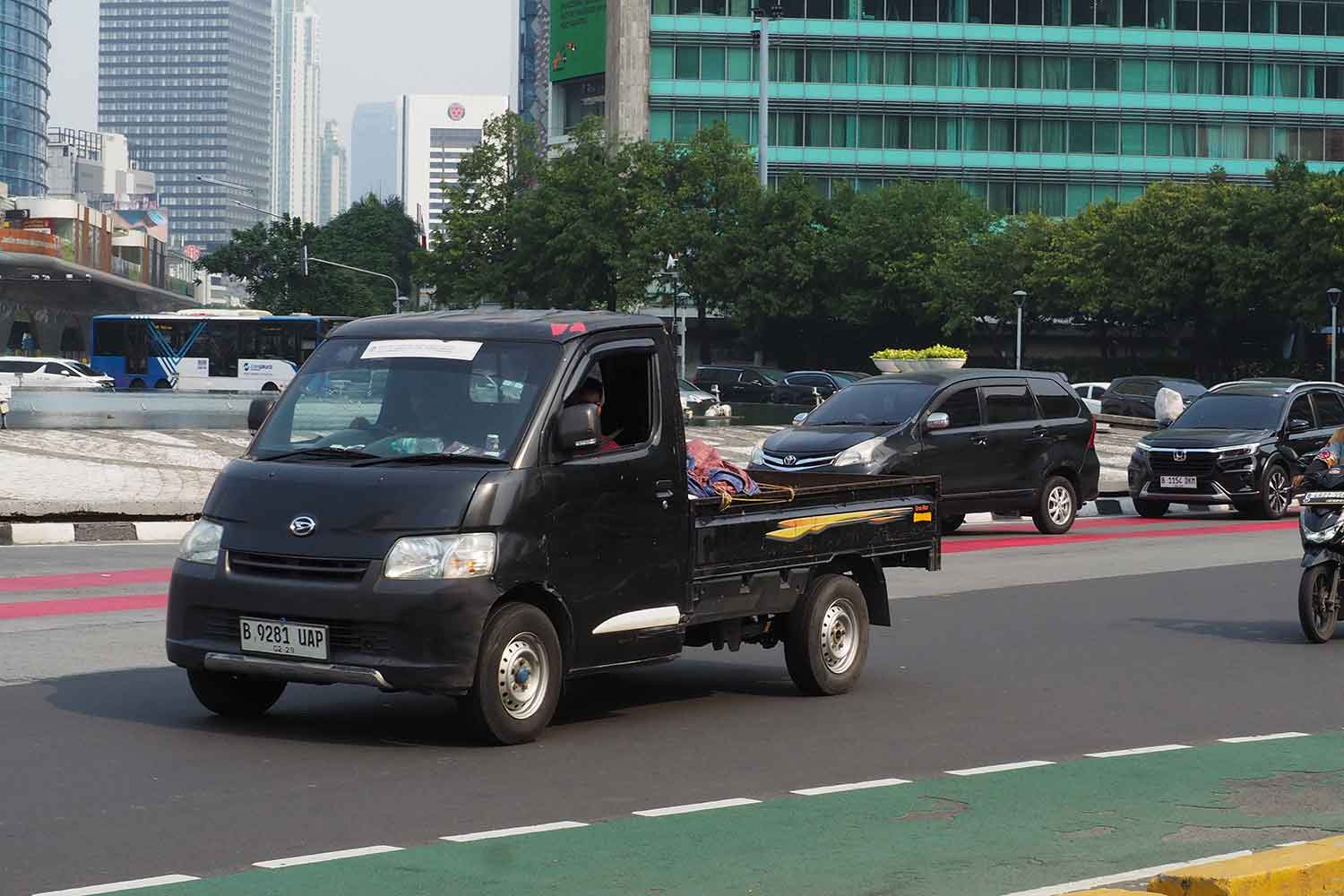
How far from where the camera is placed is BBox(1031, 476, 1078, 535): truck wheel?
2042cm

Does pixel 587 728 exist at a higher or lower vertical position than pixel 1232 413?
lower

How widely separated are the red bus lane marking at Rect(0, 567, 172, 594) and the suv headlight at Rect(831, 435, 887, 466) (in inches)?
264

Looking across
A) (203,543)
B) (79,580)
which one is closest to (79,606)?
(79,580)

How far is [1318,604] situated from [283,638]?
22.7 feet

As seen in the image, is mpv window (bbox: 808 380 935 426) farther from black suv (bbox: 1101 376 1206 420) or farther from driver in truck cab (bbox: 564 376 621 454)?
black suv (bbox: 1101 376 1206 420)

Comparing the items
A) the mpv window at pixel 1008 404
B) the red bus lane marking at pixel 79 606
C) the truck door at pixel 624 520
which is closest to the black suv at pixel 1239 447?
the mpv window at pixel 1008 404

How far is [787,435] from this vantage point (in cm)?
1923

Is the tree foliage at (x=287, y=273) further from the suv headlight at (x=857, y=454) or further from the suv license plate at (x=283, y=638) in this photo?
the suv license plate at (x=283, y=638)

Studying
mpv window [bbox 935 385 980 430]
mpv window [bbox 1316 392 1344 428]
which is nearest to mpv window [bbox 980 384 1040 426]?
mpv window [bbox 935 385 980 430]

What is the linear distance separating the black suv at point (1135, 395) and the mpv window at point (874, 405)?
31.5m

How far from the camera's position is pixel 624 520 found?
8.16 m

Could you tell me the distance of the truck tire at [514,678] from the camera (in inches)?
293

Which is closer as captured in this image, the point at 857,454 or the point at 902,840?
the point at 902,840

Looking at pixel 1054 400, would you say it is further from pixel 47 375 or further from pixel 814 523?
pixel 47 375
